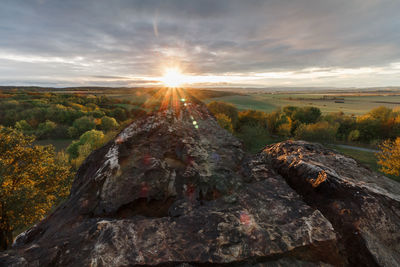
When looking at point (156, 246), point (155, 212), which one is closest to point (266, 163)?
point (155, 212)

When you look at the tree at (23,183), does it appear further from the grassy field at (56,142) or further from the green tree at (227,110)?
the grassy field at (56,142)

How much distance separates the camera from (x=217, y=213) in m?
3.86

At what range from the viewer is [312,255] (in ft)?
10.7

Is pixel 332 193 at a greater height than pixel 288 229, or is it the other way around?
pixel 332 193

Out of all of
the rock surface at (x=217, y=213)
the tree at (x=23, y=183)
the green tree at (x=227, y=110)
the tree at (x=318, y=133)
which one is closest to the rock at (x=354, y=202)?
the rock surface at (x=217, y=213)

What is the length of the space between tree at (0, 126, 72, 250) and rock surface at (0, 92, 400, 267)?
26.0ft

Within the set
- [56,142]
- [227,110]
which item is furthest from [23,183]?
[56,142]

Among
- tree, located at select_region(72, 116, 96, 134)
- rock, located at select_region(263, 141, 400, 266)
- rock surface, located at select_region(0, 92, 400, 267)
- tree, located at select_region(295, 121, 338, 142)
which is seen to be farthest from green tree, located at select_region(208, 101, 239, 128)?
rock, located at select_region(263, 141, 400, 266)

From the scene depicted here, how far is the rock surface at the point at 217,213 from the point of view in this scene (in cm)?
312

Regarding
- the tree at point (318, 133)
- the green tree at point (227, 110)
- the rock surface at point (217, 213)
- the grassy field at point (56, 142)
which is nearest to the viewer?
the rock surface at point (217, 213)

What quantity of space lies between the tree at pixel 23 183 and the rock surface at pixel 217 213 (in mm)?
7935

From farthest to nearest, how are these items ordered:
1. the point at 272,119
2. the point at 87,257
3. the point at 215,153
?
the point at 272,119 → the point at 215,153 → the point at 87,257

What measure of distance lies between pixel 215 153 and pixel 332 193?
3647mm

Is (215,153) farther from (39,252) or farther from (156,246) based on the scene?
(39,252)
